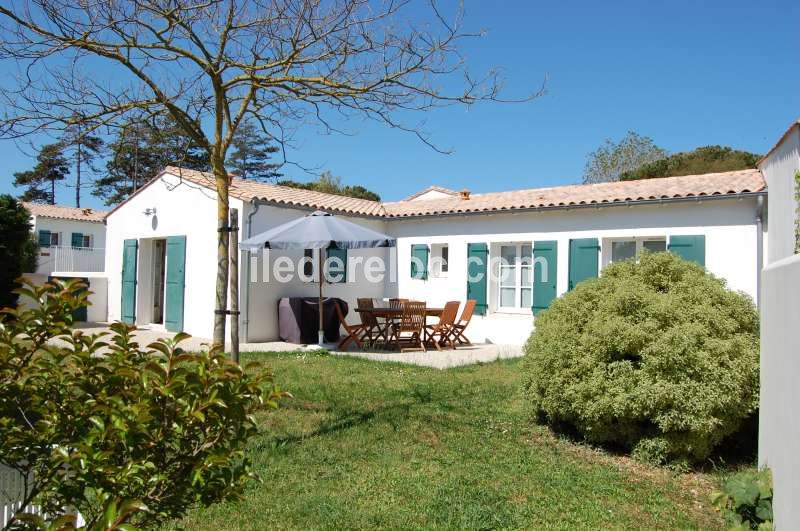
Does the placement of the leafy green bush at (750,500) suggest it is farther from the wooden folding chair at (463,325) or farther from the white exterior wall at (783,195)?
the wooden folding chair at (463,325)

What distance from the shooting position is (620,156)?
129 ft

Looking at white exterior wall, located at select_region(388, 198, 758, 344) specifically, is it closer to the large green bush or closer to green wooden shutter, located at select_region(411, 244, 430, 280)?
green wooden shutter, located at select_region(411, 244, 430, 280)

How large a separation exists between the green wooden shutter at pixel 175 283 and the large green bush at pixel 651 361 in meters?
9.89

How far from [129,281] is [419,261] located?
7.25 metres

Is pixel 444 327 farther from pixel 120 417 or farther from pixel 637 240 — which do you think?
pixel 120 417

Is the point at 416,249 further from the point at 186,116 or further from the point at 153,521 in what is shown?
the point at 153,521

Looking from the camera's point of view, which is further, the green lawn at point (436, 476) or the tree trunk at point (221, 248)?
the tree trunk at point (221, 248)

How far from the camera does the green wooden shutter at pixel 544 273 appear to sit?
12.4m

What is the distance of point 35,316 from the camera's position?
2143 mm

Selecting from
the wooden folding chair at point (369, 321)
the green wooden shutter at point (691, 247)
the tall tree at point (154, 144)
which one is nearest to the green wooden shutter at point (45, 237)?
the wooden folding chair at point (369, 321)

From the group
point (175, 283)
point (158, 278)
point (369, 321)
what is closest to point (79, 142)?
point (369, 321)

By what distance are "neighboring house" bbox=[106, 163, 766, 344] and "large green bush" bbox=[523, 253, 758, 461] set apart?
5338 mm

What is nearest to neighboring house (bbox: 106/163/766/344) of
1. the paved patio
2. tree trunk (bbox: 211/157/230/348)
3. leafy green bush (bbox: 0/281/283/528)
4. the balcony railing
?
the paved patio

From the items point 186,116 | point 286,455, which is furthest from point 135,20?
point 286,455
